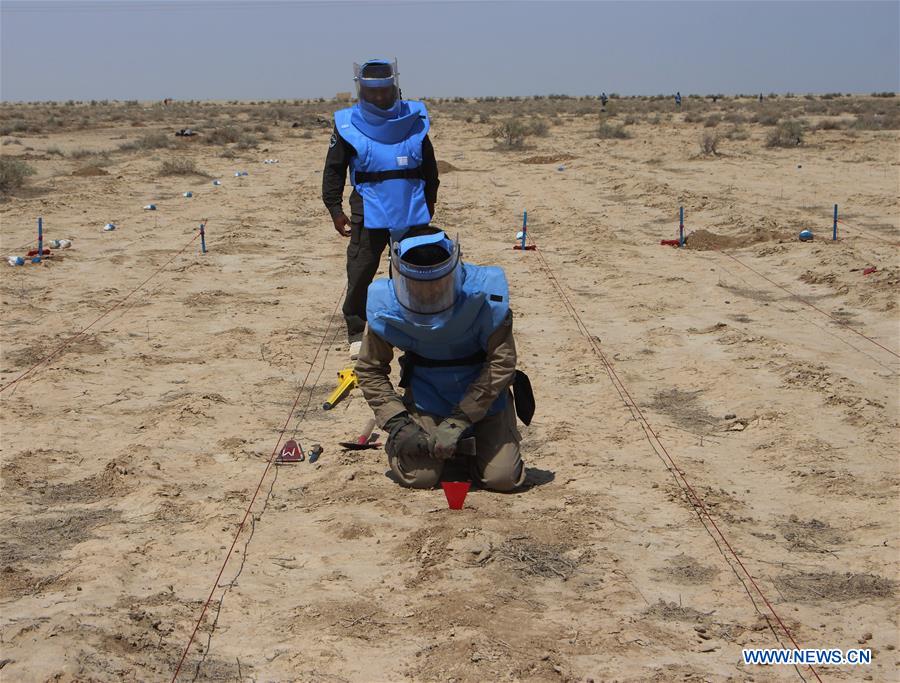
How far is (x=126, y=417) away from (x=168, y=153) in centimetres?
2368

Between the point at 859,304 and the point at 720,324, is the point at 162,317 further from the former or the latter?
the point at 859,304

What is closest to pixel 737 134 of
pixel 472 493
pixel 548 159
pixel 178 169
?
pixel 548 159

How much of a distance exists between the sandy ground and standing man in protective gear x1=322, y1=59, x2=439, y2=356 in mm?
1196

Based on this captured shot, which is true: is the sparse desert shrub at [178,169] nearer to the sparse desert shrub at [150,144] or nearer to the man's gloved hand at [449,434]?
the sparse desert shrub at [150,144]

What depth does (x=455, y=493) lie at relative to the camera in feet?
16.3

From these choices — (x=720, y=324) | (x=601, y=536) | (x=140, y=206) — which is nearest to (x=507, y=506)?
(x=601, y=536)

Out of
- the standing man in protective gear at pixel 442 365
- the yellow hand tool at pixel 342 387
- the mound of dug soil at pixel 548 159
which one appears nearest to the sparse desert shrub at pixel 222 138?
the mound of dug soil at pixel 548 159

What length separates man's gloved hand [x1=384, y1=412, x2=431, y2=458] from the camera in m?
5.04

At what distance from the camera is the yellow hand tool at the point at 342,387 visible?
6.88 m

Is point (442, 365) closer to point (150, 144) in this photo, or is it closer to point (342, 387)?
point (342, 387)

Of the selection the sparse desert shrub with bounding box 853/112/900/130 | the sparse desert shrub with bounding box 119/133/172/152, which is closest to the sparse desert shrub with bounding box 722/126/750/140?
the sparse desert shrub with bounding box 853/112/900/130

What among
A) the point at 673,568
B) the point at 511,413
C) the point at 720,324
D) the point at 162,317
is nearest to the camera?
the point at 673,568

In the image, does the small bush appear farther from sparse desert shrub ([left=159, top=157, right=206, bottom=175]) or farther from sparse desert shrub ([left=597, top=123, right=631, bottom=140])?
sparse desert shrub ([left=597, top=123, right=631, bottom=140])

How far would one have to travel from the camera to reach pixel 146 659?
352 cm
